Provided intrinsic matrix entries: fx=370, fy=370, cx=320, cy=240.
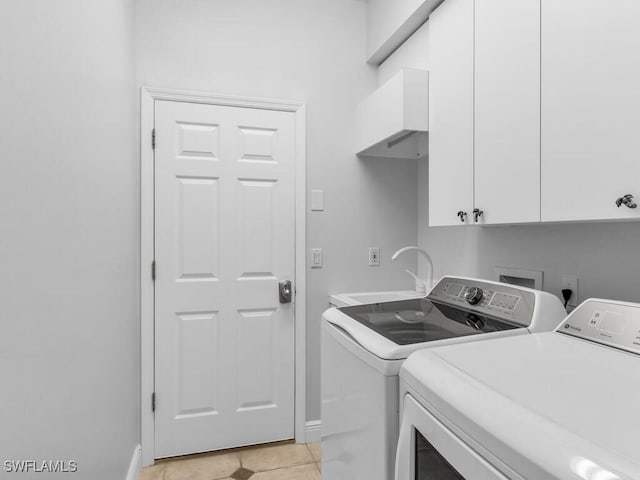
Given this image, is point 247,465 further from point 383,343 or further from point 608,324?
point 608,324

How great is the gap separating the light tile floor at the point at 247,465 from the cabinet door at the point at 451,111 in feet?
4.83

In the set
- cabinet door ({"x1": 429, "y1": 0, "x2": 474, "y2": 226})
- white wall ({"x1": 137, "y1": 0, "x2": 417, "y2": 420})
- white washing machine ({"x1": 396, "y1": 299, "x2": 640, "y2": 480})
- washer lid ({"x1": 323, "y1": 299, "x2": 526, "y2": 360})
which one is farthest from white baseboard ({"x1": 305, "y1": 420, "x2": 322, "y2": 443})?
white washing machine ({"x1": 396, "y1": 299, "x2": 640, "y2": 480})

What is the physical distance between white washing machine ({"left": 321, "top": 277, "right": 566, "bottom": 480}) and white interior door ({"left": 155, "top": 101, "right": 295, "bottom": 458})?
31.1 inches

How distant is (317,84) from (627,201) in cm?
183

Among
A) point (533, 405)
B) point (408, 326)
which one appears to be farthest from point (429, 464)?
point (408, 326)

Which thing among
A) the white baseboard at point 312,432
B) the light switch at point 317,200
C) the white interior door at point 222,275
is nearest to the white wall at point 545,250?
the light switch at point 317,200

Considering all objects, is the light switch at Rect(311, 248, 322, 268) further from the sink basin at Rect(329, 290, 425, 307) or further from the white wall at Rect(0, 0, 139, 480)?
the white wall at Rect(0, 0, 139, 480)

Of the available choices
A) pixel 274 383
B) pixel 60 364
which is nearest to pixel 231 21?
pixel 60 364

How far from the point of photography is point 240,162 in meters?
2.15

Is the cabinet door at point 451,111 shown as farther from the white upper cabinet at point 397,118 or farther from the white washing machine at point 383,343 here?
the white washing machine at point 383,343

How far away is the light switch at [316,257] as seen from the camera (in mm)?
2287

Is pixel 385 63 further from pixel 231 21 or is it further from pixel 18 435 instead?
pixel 18 435

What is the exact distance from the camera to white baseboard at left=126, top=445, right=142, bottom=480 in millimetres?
1809

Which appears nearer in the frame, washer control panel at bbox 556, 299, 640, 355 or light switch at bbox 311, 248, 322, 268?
washer control panel at bbox 556, 299, 640, 355
